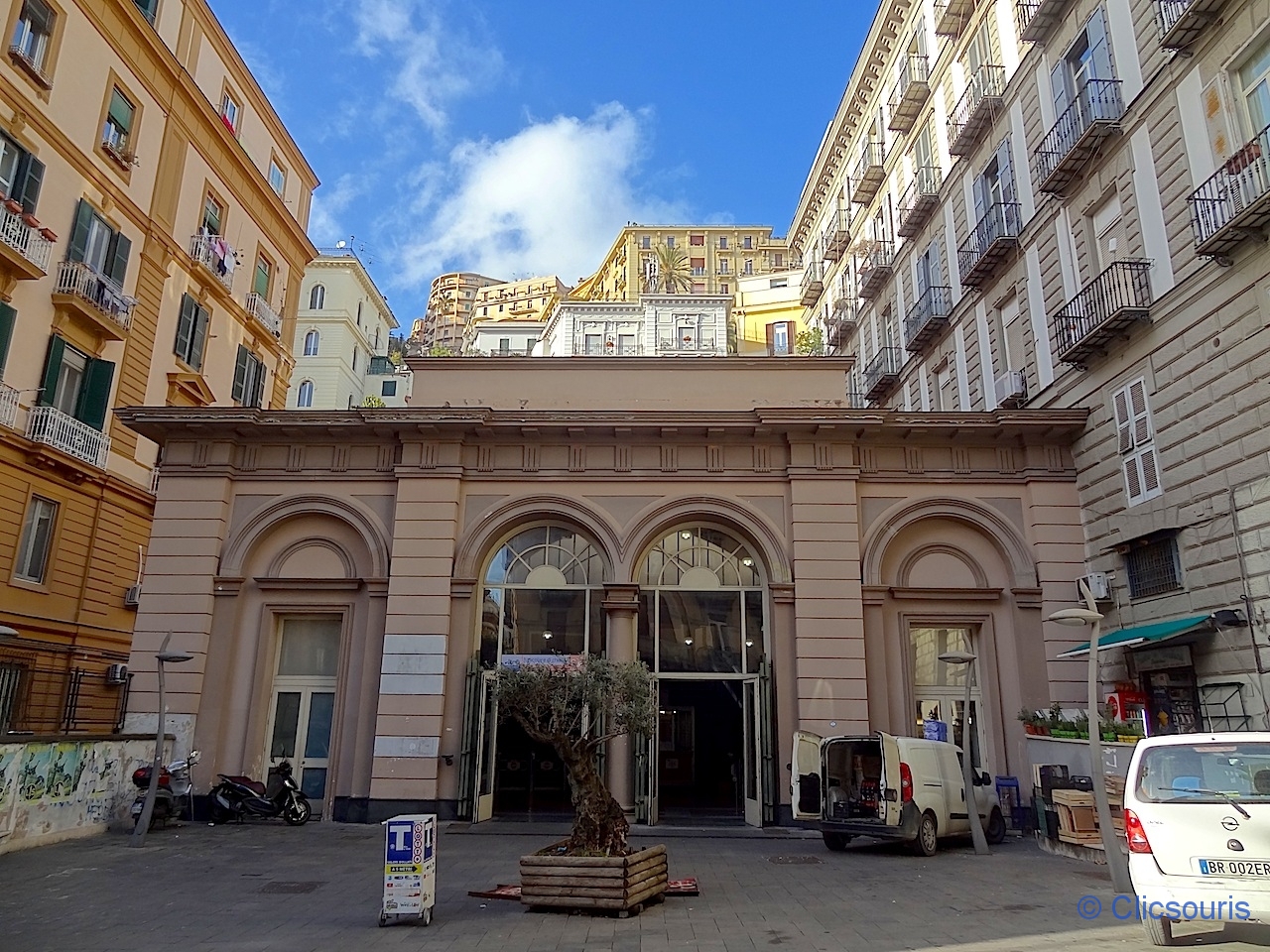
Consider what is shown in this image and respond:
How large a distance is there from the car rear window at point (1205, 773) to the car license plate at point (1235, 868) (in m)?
0.44

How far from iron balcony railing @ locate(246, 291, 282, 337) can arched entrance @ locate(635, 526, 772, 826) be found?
1892cm

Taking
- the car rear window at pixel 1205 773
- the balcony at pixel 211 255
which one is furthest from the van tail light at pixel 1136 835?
the balcony at pixel 211 255

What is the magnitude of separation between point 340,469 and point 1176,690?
15.5m

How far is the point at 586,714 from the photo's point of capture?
10328 mm

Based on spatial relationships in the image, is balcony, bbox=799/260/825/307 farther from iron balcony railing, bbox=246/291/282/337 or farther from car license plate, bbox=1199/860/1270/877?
car license plate, bbox=1199/860/1270/877

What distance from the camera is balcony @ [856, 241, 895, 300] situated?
88.0 feet

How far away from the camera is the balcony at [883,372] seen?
85.8ft

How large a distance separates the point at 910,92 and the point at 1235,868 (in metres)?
22.9

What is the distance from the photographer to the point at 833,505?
17.3 m

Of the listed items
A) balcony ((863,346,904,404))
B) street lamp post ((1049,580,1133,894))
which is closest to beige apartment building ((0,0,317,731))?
balcony ((863,346,904,404))

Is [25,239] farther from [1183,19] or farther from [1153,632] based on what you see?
[1153,632]

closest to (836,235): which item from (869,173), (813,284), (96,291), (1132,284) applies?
(813,284)

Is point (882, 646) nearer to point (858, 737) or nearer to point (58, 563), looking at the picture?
point (858, 737)

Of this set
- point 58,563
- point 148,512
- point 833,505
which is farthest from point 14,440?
point 833,505
